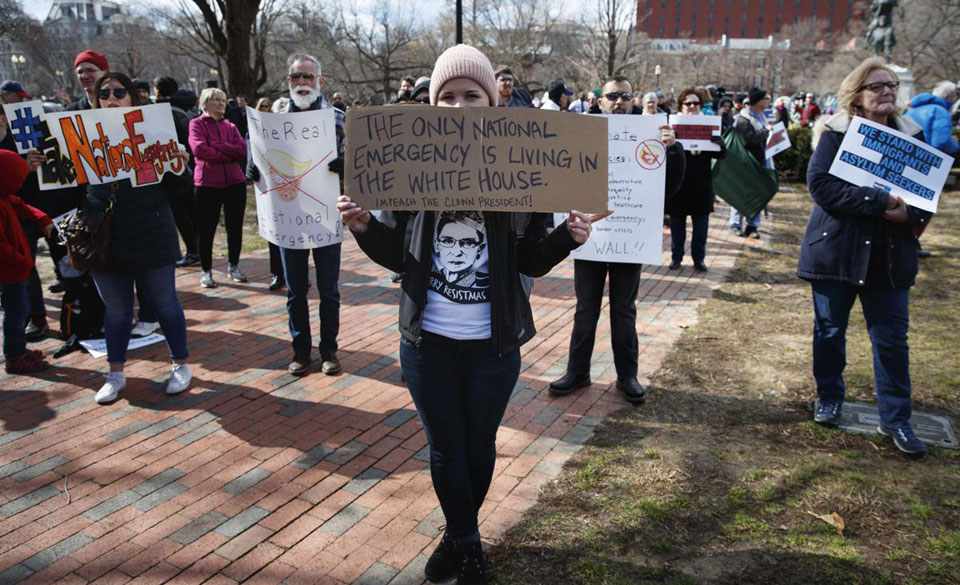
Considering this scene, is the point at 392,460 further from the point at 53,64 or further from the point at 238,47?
the point at 53,64

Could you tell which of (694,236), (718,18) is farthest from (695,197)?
(718,18)

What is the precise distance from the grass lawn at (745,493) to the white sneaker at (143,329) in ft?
14.1

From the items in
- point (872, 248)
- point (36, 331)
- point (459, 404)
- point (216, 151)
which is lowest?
point (36, 331)

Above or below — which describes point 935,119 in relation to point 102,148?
above

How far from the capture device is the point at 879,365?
3953 millimetres

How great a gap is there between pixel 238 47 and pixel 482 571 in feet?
49.8

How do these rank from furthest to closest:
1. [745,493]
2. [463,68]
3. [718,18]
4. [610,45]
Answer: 1. [718,18]
2. [610,45]
3. [745,493]
4. [463,68]

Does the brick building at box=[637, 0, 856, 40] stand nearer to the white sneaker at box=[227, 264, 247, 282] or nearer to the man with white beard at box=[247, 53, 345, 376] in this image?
the white sneaker at box=[227, 264, 247, 282]

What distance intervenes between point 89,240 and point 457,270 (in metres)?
2.96

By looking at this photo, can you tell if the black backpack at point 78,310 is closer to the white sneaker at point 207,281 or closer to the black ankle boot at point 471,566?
the white sneaker at point 207,281

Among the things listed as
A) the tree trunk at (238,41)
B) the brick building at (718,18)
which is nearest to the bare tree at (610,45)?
the tree trunk at (238,41)

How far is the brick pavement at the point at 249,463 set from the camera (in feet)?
9.79

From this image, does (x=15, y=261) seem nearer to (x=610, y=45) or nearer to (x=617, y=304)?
(x=617, y=304)

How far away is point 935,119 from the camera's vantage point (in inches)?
359
